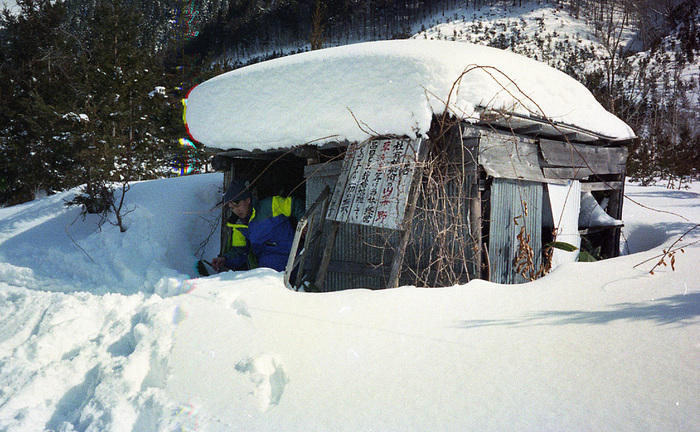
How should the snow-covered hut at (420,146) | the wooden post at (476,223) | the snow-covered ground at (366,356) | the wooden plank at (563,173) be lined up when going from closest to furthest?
1. the snow-covered ground at (366,356)
2. the snow-covered hut at (420,146)
3. the wooden post at (476,223)
4. the wooden plank at (563,173)

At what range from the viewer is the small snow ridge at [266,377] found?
1944mm

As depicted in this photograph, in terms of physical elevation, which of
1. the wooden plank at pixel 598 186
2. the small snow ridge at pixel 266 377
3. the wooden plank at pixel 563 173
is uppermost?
the wooden plank at pixel 563 173

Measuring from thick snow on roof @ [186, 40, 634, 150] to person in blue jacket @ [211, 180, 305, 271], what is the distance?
0.79 metres

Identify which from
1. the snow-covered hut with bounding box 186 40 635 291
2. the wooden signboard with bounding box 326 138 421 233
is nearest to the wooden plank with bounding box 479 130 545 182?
the snow-covered hut with bounding box 186 40 635 291

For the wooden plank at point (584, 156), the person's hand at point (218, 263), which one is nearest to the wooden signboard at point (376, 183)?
the person's hand at point (218, 263)

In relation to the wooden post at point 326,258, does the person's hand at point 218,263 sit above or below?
below

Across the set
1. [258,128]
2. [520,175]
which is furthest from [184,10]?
[520,175]

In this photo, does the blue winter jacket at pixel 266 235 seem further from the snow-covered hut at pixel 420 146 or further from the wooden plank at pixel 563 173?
the wooden plank at pixel 563 173

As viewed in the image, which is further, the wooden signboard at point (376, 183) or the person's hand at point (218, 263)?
the person's hand at point (218, 263)

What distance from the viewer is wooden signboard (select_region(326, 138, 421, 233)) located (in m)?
4.03

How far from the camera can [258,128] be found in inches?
198

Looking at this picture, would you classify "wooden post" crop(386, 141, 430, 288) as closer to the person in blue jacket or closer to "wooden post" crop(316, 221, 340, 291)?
"wooden post" crop(316, 221, 340, 291)

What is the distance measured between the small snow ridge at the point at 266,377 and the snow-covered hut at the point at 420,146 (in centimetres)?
164

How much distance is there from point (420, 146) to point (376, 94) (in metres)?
0.69
